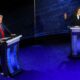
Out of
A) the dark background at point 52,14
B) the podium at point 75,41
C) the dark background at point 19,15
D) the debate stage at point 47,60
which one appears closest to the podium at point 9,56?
the debate stage at point 47,60

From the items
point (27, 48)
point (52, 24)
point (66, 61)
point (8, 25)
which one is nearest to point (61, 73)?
point (66, 61)

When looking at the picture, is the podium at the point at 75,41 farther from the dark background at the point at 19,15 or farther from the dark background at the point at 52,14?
the dark background at the point at 52,14

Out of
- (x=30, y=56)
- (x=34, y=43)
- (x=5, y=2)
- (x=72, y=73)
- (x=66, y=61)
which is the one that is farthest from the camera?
(x=34, y=43)

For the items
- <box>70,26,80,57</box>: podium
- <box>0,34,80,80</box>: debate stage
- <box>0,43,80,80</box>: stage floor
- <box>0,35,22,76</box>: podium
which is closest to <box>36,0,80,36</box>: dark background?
<box>0,34,80,80</box>: debate stage

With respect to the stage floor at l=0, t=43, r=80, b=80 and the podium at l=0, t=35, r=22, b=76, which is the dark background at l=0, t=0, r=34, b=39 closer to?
the stage floor at l=0, t=43, r=80, b=80

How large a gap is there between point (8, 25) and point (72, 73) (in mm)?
4333

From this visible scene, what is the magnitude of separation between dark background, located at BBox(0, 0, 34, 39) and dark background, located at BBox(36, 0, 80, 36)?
0.40 meters

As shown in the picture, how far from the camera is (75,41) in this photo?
8742mm

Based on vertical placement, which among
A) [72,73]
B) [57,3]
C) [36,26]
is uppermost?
[57,3]

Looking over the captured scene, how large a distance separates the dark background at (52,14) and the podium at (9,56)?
4.80m

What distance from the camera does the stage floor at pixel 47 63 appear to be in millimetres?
7382

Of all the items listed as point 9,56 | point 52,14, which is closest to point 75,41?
point 9,56

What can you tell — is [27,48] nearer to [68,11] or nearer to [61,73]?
[68,11]

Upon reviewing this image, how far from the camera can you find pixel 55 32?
12508mm
